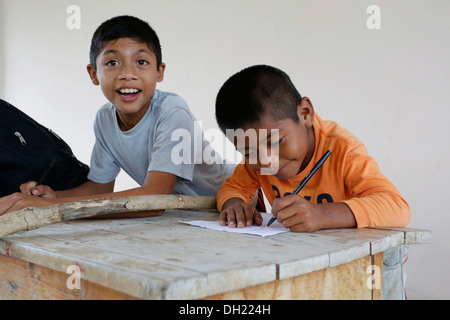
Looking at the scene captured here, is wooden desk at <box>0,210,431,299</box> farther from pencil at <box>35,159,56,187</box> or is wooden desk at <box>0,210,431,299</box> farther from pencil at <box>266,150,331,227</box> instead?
pencil at <box>35,159,56,187</box>

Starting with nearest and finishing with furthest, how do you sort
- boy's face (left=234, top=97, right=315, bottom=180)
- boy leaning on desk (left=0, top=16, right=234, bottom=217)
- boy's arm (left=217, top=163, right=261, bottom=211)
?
boy's face (left=234, top=97, right=315, bottom=180)
boy's arm (left=217, top=163, right=261, bottom=211)
boy leaning on desk (left=0, top=16, right=234, bottom=217)

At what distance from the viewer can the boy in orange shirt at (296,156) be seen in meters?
0.96

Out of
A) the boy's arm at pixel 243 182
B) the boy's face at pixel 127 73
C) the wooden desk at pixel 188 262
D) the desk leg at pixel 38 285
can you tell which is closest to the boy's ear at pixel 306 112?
the boy's arm at pixel 243 182

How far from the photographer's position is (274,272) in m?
0.59

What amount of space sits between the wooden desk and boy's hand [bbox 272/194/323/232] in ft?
0.09

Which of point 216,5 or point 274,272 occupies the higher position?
point 216,5

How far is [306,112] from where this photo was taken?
1.20m

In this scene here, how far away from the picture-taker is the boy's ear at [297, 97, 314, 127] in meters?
1.19

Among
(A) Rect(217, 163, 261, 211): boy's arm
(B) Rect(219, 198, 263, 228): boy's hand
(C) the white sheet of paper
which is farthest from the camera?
(A) Rect(217, 163, 261, 211): boy's arm

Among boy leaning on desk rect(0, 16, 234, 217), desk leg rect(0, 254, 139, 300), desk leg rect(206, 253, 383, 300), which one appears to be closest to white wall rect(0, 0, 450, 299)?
boy leaning on desk rect(0, 16, 234, 217)
